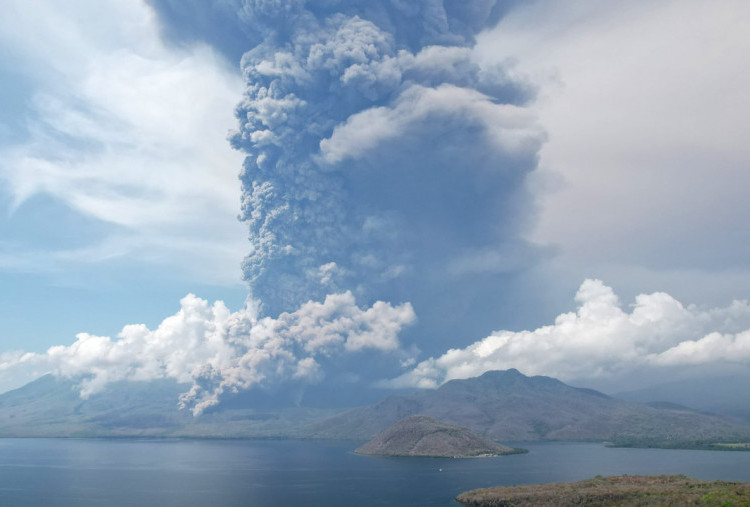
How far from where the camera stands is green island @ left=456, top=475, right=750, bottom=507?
136375 mm

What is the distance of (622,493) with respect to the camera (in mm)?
153375

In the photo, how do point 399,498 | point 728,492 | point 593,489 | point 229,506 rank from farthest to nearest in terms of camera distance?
point 399,498, point 229,506, point 593,489, point 728,492

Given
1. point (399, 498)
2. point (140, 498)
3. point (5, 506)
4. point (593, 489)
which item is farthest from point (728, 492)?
point (5, 506)

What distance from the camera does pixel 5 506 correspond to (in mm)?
180625

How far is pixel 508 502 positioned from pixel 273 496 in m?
78.4

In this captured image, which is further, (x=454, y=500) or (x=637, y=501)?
(x=454, y=500)

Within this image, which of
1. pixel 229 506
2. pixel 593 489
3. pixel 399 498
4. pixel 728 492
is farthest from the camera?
pixel 399 498

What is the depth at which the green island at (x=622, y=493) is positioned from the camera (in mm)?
136375

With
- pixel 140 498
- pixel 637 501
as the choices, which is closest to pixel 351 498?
pixel 140 498

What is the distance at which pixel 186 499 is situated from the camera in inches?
7367

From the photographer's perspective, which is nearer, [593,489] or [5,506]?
[593,489]

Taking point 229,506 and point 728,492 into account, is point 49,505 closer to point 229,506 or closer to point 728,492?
point 229,506

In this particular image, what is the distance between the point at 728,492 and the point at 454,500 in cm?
7461

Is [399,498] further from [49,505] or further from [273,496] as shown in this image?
[49,505]
